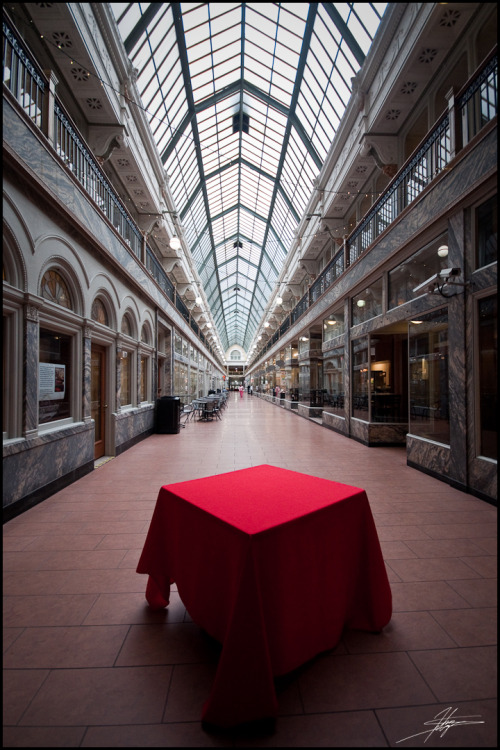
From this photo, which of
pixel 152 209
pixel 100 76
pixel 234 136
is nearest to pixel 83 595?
pixel 100 76

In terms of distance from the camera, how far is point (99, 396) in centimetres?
747

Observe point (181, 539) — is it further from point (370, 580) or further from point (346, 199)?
point (346, 199)

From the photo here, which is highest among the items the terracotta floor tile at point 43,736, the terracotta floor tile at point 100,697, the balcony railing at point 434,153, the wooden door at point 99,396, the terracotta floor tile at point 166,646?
the balcony railing at point 434,153

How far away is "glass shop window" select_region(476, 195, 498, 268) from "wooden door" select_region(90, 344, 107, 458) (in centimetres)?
689

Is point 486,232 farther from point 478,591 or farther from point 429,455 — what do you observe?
point 478,591

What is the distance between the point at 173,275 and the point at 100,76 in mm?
11471

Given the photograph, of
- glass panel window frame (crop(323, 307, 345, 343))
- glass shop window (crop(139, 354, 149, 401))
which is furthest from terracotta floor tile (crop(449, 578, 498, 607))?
glass shop window (crop(139, 354, 149, 401))

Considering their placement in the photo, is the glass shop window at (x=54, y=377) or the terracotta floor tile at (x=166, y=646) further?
the glass shop window at (x=54, y=377)

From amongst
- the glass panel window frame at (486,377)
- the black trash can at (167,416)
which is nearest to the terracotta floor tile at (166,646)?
the glass panel window frame at (486,377)

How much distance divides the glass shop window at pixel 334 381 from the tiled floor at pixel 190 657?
750 cm

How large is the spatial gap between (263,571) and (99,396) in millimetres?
6656

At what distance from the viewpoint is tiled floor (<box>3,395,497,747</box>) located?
1.63m

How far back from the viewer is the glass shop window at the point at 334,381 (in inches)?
441
